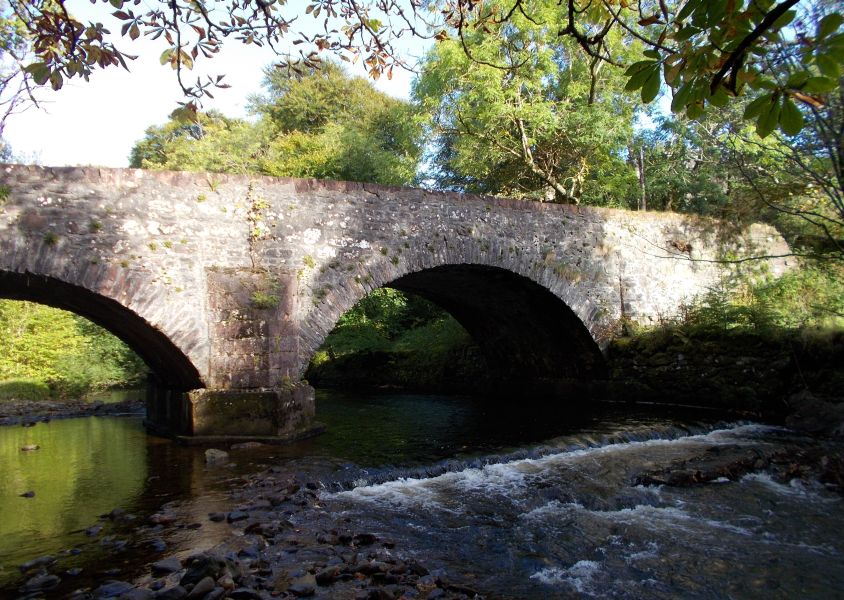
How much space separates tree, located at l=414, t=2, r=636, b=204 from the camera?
16.3 m

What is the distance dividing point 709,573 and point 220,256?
6817 mm

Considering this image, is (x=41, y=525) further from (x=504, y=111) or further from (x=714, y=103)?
(x=504, y=111)

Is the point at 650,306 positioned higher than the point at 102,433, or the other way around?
the point at 650,306

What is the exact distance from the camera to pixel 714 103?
1873 mm

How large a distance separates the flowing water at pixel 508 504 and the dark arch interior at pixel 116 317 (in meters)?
1.04

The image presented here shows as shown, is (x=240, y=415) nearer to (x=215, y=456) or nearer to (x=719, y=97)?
(x=215, y=456)

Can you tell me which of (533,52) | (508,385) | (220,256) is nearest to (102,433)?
(220,256)

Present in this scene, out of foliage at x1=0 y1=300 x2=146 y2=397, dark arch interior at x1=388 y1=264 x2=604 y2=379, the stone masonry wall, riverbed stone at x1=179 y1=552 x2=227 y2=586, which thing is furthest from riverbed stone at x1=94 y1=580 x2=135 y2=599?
foliage at x1=0 y1=300 x2=146 y2=397

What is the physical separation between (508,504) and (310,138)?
2066 centimetres

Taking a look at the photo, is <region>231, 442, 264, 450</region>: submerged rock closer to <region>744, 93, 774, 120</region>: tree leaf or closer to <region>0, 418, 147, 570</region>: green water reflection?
<region>0, 418, 147, 570</region>: green water reflection

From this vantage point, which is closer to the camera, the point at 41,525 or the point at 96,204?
the point at 41,525

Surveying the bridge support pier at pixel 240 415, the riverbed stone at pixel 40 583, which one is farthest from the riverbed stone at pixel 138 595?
the bridge support pier at pixel 240 415

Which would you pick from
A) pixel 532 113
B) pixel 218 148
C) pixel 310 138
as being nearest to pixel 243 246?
pixel 532 113

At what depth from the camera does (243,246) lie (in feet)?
27.7
